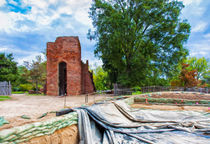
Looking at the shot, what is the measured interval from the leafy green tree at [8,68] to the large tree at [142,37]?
14742 millimetres

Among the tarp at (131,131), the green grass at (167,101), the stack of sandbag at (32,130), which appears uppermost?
the stack of sandbag at (32,130)

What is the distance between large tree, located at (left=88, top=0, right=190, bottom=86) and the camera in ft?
37.8

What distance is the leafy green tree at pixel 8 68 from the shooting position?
57.9 feet

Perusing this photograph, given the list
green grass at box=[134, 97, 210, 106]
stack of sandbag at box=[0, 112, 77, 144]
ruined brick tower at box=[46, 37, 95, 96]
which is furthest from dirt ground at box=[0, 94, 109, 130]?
ruined brick tower at box=[46, 37, 95, 96]

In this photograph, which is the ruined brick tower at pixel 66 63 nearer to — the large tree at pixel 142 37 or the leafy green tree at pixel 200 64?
the large tree at pixel 142 37

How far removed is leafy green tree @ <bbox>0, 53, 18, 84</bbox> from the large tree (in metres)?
14.7

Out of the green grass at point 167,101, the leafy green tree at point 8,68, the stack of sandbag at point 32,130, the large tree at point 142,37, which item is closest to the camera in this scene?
the stack of sandbag at point 32,130

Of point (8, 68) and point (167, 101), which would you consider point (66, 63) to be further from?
point (8, 68)

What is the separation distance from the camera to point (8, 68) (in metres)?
18.7

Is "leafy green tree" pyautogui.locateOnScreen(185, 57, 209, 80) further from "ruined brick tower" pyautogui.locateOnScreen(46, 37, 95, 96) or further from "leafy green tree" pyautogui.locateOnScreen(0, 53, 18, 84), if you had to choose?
"leafy green tree" pyautogui.locateOnScreen(0, 53, 18, 84)

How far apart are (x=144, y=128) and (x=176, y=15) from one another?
1305 cm

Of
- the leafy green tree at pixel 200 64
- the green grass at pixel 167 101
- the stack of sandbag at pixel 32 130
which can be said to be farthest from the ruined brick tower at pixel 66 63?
the leafy green tree at pixel 200 64

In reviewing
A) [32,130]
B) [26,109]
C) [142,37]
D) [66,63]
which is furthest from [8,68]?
[32,130]

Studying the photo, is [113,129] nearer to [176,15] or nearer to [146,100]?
[146,100]
